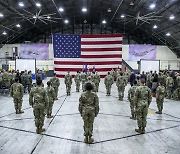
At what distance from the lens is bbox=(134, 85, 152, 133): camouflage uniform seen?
18.0ft

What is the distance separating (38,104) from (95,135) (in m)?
1.56

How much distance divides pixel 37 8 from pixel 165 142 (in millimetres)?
16464

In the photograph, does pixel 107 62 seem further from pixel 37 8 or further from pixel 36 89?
pixel 36 89

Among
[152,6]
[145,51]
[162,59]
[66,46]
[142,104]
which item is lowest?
[142,104]

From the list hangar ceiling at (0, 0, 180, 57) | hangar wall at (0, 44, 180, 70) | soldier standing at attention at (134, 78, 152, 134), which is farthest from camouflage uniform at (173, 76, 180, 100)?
hangar wall at (0, 44, 180, 70)

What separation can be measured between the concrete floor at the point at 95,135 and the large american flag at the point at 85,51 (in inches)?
349

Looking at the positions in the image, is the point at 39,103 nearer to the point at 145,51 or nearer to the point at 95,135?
the point at 95,135

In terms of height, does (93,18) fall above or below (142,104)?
above

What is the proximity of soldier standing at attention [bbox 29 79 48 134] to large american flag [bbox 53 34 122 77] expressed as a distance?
1122 cm

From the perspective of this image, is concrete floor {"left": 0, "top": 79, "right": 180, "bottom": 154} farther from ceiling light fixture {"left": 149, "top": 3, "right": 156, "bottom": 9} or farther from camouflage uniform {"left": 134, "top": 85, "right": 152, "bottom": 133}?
ceiling light fixture {"left": 149, "top": 3, "right": 156, "bottom": 9}

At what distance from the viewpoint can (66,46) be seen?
16.6 m

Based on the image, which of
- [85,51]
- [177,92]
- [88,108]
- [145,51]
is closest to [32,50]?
[85,51]

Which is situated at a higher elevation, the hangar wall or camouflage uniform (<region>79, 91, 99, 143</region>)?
the hangar wall

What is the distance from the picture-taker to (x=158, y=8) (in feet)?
57.1
